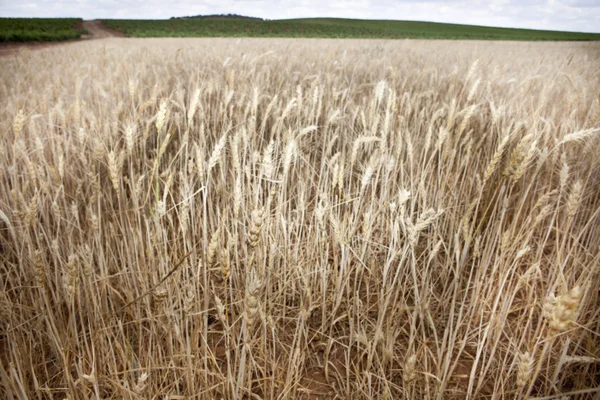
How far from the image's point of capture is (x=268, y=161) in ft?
3.39

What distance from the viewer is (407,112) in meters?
2.15

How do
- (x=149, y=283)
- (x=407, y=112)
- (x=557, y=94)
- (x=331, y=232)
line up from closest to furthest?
1. (x=149, y=283)
2. (x=331, y=232)
3. (x=407, y=112)
4. (x=557, y=94)

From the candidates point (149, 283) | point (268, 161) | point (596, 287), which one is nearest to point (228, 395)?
point (149, 283)

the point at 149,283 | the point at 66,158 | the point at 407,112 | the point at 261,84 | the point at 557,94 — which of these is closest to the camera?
the point at 149,283

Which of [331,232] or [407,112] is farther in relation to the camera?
[407,112]

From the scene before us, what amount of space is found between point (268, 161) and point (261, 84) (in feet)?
6.48

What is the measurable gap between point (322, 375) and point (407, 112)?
1.55 meters

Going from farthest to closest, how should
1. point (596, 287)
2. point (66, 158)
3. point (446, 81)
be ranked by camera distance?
point (446, 81) < point (66, 158) < point (596, 287)

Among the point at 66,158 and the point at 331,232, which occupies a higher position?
the point at 66,158

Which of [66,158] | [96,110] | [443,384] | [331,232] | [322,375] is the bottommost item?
[322,375]

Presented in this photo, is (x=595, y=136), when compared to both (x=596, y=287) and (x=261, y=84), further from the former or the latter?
(x=261, y=84)

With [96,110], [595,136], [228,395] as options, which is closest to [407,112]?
[595,136]

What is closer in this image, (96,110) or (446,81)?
(96,110)

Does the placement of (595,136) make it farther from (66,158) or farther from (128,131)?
(66,158)
